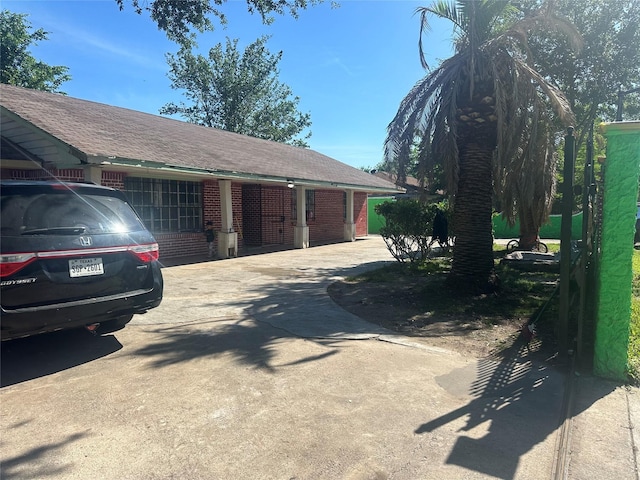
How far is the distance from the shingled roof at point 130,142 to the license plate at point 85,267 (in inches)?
224

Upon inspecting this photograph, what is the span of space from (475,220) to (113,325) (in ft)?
20.7

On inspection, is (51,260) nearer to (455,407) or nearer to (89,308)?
(89,308)

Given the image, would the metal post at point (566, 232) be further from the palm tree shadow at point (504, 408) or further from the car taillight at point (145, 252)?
the car taillight at point (145, 252)

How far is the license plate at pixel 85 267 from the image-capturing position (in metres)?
4.11

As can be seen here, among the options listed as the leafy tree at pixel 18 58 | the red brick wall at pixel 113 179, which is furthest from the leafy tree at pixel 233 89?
the red brick wall at pixel 113 179

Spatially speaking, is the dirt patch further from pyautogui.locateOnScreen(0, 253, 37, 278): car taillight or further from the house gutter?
the house gutter

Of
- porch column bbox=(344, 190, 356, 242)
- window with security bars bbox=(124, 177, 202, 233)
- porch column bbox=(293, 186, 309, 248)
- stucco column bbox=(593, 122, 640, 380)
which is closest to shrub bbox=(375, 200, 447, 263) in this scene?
porch column bbox=(293, 186, 309, 248)

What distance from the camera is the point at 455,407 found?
11.6 ft

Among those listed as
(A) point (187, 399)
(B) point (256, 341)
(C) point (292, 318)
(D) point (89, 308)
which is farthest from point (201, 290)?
(A) point (187, 399)

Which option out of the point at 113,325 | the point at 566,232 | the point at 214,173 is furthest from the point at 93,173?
the point at 566,232

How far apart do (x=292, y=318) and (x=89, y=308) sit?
2890 mm

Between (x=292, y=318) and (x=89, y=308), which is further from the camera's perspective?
(x=292, y=318)

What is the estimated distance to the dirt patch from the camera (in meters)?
5.36

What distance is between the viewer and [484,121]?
788 cm
